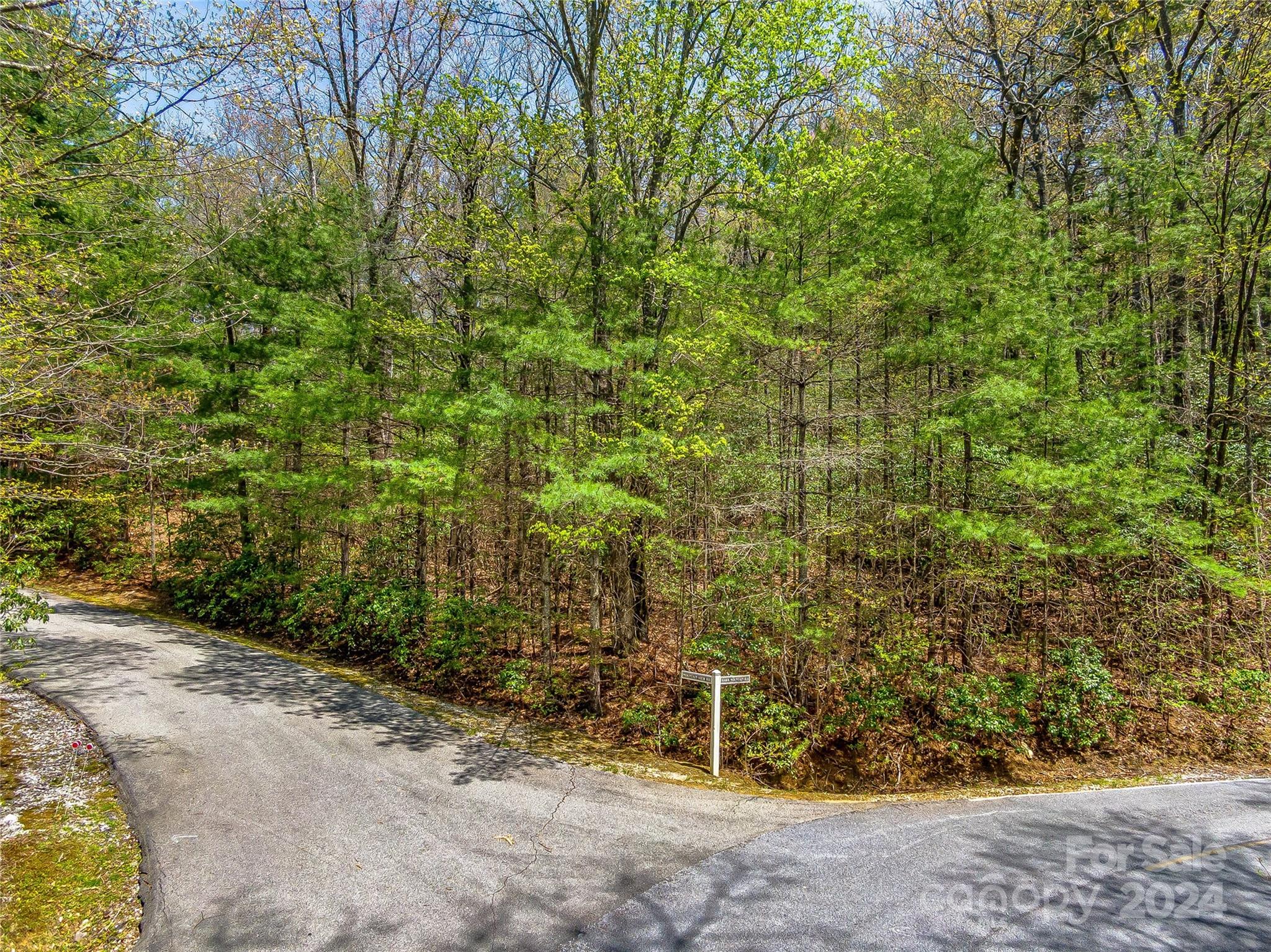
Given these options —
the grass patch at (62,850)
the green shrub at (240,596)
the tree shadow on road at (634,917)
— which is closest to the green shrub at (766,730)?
the tree shadow on road at (634,917)

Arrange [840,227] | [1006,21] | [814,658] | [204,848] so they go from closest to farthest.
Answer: [204,848]
[840,227]
[814,658]
[1006,21]

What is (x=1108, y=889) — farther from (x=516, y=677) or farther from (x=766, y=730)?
(x=516, y=677)

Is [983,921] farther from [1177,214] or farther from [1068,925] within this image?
[1177,214]

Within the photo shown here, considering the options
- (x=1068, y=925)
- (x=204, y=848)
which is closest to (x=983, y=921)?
(x=1068, y=925)

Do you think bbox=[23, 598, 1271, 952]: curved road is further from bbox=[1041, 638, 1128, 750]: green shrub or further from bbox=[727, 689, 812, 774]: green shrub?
bbox=[727, 689, 812, 774]: green shrub

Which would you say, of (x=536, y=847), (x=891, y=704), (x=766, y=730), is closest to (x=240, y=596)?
(x=536, y=847)

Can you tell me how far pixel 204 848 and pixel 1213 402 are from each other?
13252 mm

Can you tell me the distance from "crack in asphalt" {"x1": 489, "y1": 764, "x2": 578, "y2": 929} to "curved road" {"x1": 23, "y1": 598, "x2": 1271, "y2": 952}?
0.02m

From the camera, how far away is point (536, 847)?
478cm

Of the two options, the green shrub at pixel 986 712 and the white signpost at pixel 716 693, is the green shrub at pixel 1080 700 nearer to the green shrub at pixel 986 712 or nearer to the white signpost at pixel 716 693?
the green shrub at pixel 986 712

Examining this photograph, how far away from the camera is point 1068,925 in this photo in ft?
12.8

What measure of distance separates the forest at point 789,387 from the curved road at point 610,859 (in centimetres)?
188

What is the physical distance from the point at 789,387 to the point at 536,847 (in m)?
6.51

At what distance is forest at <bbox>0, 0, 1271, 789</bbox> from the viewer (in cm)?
741
